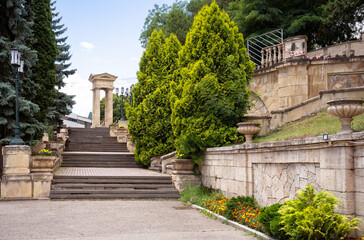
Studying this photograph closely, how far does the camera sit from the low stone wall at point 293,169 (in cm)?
650

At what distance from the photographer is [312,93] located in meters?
16.5

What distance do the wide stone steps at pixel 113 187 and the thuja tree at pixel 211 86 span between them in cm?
169

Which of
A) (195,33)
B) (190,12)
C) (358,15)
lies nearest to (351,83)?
(195,33)

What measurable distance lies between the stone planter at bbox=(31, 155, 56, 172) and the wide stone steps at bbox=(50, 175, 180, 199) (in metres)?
0.65

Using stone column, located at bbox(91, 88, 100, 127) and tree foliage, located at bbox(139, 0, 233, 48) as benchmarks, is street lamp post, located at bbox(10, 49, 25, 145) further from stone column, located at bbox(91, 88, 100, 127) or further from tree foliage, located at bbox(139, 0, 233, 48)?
stone column, located at bbox(91, 88, 100, 127)

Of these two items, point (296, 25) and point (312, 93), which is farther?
point (296, 25)

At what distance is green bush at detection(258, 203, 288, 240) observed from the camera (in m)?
6.90

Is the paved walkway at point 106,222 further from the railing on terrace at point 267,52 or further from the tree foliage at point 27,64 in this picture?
the railing on terrace at point 267,52

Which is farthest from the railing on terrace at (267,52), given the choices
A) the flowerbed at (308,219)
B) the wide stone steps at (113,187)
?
the flowerbed at (308,219)

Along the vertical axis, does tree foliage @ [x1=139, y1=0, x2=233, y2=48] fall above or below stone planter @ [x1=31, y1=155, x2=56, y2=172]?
above

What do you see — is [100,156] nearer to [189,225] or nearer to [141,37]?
[189,225]

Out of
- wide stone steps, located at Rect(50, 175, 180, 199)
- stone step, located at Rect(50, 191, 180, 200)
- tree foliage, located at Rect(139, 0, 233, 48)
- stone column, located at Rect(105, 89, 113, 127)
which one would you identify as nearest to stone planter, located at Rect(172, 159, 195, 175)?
wide stone steps, located at Rect(50, 175, 180, 199)

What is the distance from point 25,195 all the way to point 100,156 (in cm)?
933

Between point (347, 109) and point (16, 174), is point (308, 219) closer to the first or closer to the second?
point (347, 109)
